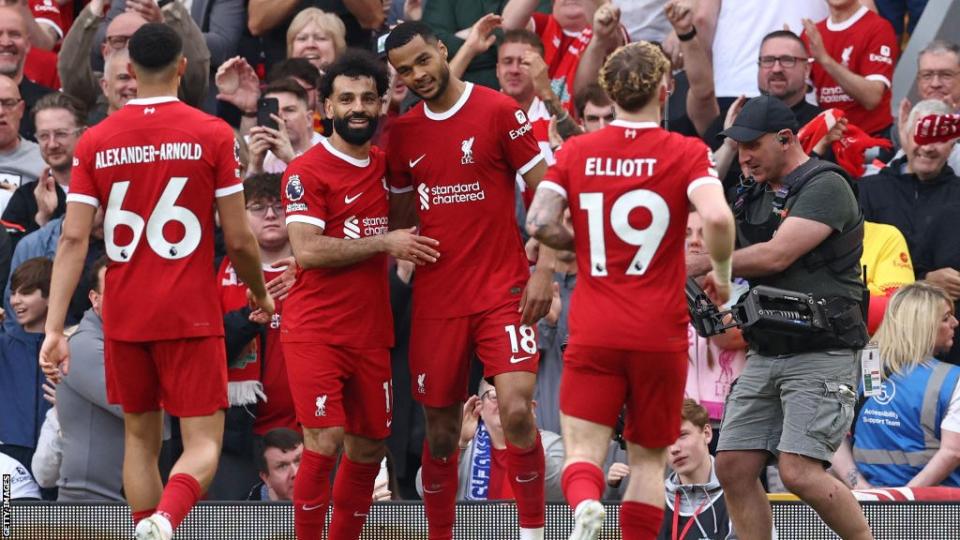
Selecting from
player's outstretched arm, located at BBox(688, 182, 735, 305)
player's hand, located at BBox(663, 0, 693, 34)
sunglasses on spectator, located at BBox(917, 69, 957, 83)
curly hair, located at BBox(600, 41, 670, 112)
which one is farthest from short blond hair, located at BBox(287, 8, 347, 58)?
player's outstretched arm, located at BBox(688, 182, 735, 305)

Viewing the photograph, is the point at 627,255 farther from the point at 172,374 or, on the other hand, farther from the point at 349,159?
the point at 172,374

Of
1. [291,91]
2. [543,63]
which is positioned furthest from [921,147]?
[291,91]

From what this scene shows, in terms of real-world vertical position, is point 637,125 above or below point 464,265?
above

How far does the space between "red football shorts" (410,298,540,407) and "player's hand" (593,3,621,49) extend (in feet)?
13.6

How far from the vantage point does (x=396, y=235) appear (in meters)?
8.70

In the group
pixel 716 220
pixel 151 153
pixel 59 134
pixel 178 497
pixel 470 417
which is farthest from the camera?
pixel 59 134

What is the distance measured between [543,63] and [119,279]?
14.6 ft

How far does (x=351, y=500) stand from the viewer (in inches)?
351

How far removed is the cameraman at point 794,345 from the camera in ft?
28.1

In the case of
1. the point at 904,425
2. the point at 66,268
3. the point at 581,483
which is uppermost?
the point at 66,268

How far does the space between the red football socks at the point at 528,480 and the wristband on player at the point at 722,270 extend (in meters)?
1.35

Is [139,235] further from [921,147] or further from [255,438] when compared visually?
[921,147]

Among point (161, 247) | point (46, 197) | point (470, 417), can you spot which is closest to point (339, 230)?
point (161, 247)

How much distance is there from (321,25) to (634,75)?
5511 millimetres
